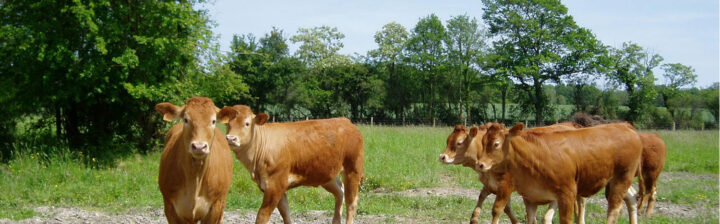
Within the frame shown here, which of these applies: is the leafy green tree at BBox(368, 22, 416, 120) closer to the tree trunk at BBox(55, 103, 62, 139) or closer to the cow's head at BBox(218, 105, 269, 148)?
the tree trunk at BBox(55, 103, 62, 139)

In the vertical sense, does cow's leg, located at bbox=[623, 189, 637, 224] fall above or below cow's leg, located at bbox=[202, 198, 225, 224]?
below

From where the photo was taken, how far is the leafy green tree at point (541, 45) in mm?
42031

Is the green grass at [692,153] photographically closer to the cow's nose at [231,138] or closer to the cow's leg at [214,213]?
the cow's nose at [231,138]

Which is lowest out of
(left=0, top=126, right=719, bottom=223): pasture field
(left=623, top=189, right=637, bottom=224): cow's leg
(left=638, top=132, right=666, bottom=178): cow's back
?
(left=0, top=126, right=719, bottom=223): pasture field

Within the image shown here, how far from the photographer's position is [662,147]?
365 inches

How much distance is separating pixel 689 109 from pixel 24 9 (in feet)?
138

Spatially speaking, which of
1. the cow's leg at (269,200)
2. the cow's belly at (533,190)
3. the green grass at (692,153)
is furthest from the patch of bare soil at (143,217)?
the green grass at (692,153)

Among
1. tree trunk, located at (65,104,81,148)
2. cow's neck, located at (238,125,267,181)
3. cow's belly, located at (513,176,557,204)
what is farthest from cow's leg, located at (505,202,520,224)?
tree trunk, located at (65,104,81,148)

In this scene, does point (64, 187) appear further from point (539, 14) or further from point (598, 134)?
point (539, 14)

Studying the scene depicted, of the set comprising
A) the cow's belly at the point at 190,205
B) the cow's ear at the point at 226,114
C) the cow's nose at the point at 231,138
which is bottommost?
the cow's belly at the point at 190,205

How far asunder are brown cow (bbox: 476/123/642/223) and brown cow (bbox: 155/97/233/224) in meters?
3.23

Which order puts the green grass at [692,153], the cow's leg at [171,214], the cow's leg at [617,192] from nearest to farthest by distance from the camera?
the cow's leg at [171,214] → the cow's leg at [617,192] → the green grass at [692,153]

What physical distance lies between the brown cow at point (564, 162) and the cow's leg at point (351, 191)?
208 centimetres

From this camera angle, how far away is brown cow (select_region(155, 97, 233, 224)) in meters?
5.21
